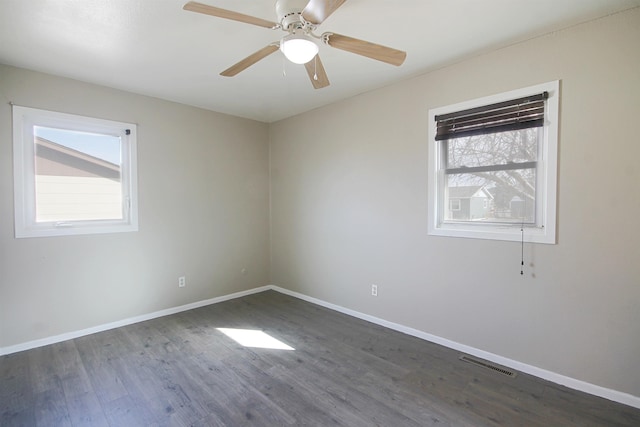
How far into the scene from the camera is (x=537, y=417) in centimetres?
191

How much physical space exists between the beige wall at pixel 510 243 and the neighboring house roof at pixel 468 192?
26 centimetres

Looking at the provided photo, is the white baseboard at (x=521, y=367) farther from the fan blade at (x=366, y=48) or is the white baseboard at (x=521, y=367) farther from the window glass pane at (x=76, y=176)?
the window glass pane at (x=76, y=176)

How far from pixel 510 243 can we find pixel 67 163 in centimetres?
423

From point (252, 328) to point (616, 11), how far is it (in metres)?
3.94

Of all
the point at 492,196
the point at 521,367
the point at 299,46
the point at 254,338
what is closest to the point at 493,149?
the point at 492,196

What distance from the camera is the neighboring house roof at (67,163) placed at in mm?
2918

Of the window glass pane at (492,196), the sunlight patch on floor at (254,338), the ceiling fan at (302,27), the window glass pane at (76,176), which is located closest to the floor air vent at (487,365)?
the window glass pane at (492,196)

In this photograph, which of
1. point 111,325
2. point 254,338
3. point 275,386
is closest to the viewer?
point 275,386

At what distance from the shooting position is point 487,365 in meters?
2.50

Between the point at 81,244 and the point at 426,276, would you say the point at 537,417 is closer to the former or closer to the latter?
the point at 426,276

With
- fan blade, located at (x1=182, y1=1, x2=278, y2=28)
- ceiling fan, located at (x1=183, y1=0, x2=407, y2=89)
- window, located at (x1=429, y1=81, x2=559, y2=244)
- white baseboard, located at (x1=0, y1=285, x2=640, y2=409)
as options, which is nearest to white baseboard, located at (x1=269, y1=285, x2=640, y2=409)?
white baseboard, located at (x1=0, y1=285, x2=640, y2=409)

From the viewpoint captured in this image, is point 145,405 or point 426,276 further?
point 426,276

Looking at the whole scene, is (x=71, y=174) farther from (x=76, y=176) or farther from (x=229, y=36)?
(x=229, y=36)

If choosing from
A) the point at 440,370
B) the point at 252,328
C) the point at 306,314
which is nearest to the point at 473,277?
the point at 440,370
